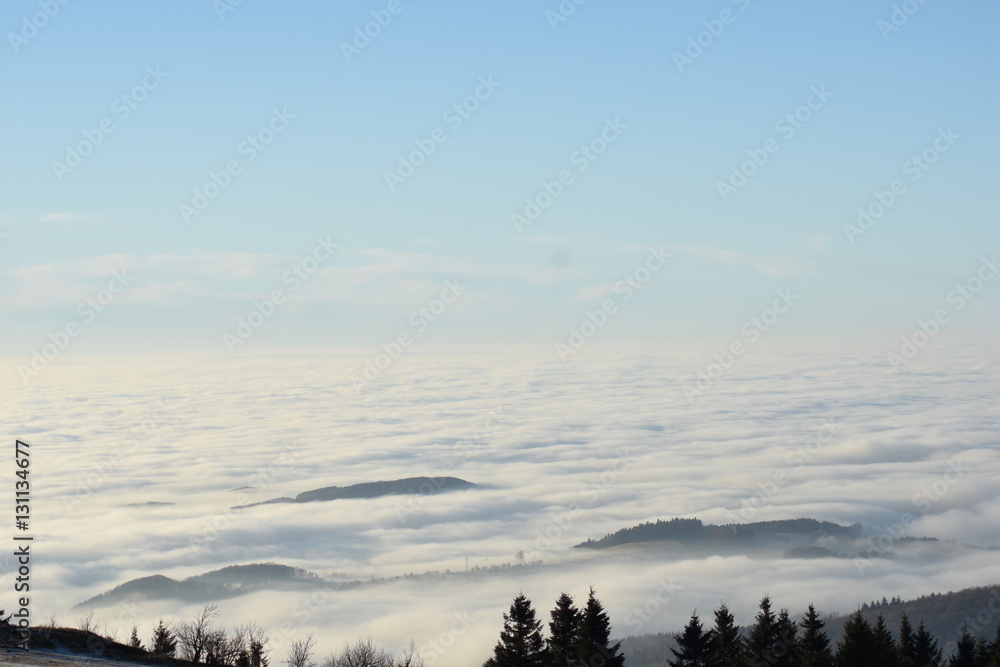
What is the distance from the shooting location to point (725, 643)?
64750mm

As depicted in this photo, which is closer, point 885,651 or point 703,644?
point 703,644

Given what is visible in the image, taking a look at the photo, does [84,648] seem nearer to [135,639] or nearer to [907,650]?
[135,639]

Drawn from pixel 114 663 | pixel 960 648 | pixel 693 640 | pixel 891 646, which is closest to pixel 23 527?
pixel 114 663

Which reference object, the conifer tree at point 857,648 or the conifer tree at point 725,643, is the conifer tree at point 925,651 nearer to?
the conifer tree at point 857,648

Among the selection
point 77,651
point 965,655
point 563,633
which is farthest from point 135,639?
point 965,655

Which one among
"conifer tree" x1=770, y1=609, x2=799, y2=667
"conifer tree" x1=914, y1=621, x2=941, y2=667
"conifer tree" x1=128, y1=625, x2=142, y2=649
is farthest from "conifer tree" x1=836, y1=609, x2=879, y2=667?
"conifer tree" x1=128, y1=625, x2=142, y2=649

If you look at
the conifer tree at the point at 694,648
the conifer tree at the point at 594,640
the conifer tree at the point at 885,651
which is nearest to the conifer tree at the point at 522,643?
the conifer tree at the point at 594,640

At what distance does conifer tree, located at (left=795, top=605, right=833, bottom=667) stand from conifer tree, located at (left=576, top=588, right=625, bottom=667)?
12.4m

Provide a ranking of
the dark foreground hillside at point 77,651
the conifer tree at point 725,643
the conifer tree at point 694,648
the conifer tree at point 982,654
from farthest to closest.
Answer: the conifer tree at point 982,654 < the conifer tree at point 725,643 < the conifer tree at point 694,648 < the dark foreground hillside at point 77,651

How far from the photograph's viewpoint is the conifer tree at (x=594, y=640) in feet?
188

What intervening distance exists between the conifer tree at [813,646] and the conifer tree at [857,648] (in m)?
3.77

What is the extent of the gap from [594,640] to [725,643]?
1221 centimetres

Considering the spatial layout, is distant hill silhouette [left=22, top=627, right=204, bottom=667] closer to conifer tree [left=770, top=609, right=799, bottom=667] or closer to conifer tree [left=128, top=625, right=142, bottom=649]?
conifer tree [left=128, top=625, right=142, bottom=649]

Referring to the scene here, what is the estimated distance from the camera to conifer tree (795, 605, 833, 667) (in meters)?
58.9
